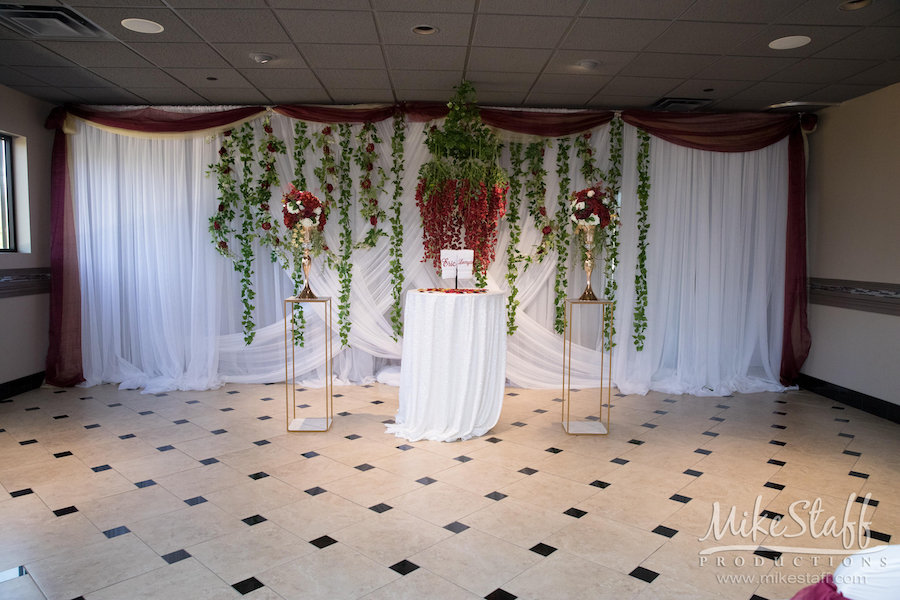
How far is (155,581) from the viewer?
265 centimetres

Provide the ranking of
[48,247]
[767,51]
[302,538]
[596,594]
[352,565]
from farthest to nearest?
[48,247]
[767,51]
[302,538]
[352,565]
[596,594]

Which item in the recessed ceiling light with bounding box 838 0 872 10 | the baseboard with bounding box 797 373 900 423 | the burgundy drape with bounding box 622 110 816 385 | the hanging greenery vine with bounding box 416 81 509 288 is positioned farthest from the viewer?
the burgundy drape with bounding box 622 110 816 385

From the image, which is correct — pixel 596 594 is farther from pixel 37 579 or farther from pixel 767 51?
pixel 767 51

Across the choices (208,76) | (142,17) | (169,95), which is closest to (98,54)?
(208,76)

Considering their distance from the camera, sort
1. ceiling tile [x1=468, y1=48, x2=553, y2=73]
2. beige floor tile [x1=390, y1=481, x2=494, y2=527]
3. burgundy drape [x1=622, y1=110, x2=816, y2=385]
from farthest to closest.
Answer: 1. burgundy drape [x1=622, y1=110, x2=816, y2=385]
2. ceiling tile [x1=468, y1=48, x2=553, y2=73]
3. beige floor tile [x1=390, y1=481, x2=494, y2=527]

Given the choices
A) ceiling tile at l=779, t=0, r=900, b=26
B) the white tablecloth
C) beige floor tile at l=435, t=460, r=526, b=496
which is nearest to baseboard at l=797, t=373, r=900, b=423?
ceiling tile at l=779, t=0, r=900, b=26

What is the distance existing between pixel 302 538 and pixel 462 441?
6.01ft

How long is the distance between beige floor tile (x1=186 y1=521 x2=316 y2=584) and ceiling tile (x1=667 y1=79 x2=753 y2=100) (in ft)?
16.1

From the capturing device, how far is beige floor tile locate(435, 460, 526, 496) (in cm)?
378

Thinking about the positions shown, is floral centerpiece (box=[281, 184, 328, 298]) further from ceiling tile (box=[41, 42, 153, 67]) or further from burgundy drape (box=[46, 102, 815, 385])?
burgundy drape (box=[46, 102, 815, 385])

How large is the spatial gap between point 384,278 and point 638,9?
3653 millimetres

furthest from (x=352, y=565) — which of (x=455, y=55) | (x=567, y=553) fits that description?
(x=455, y=55)

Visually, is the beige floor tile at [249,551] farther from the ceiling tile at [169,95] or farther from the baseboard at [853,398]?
the baseboard at [853,398]

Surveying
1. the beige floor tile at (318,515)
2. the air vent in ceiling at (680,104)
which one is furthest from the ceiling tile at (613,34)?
the beige floor tile at (318,515)
